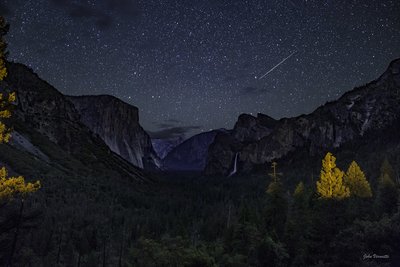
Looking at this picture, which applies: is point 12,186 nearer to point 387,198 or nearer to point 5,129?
point 5,129

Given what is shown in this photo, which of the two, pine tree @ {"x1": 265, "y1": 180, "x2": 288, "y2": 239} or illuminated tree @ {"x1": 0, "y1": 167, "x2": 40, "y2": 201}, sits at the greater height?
illuminated tree @ {"x1": 0, "y1": 167, "x2": 40, "y2": 201}

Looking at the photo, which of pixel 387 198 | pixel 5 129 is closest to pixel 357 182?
pixel 387 198

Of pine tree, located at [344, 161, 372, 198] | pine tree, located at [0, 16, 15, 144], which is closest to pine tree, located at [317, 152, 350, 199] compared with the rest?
pine tree, located at [344, 161, 372, 198]

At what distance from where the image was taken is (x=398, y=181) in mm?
83000

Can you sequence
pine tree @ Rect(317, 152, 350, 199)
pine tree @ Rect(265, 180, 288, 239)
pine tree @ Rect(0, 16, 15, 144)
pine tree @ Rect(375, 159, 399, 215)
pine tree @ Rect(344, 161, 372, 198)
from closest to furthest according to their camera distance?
1. pine tree @ Rect(0, 16, 15, 144)
2. pine tree @ Rect(317, 152, 350, 199)
3. pine tree @ Rect(265, 180, 288, 239)
4. pine tree @ Rect(375, 159, 399, 215)
5. pine tree @ Rect(344, 161, 372, 198)

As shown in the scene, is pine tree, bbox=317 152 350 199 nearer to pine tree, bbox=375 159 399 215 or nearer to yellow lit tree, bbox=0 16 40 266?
pine tree, bbox=375 159 399 215

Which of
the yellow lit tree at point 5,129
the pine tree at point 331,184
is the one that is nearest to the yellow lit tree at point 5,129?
the yellow lit tree at point 5,129

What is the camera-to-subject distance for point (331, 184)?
4712cm

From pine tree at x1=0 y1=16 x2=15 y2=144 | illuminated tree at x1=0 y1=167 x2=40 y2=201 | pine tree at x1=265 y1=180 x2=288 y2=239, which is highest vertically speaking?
pine tree at x1=0 y1=16 x2=15 y2=144

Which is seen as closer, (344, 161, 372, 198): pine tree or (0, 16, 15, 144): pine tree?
(0, 16, 15, 144): pine tree

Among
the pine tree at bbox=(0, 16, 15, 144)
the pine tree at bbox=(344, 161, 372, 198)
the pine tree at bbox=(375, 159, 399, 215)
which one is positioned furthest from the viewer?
the pine tree at bbox=(344, 161, 372, 198)

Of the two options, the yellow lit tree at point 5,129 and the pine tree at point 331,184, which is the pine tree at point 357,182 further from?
the yellow lit tree at point 5,129

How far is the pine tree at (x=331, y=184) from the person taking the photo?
152 feet

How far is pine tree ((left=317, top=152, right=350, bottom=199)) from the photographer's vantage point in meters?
46.2
